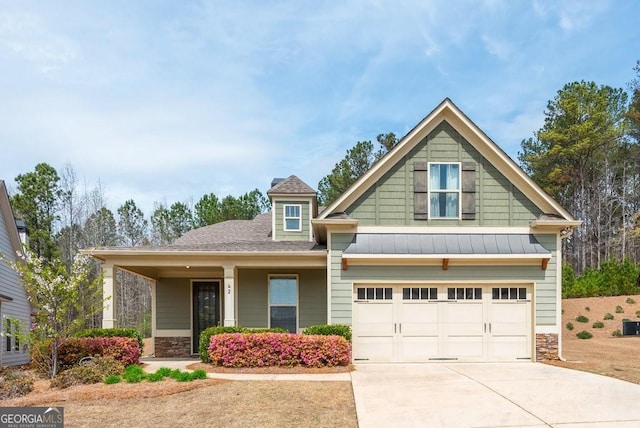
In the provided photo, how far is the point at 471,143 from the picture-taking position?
1421cm

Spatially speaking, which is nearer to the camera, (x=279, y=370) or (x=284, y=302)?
(x=279, y=370)

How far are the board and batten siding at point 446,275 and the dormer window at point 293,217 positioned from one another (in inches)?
173

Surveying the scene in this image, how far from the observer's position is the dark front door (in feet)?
56.7

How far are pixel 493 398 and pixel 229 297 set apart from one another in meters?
8.21

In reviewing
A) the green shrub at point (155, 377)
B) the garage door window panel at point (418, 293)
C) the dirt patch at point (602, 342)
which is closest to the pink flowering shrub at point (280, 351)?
the green shrub at point (155, 377)

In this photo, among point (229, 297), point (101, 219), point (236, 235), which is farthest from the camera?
point (101, 219)

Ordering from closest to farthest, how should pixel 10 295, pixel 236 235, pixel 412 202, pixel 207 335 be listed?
pixel 207 335 → pixel 412 202 → pixel 10 295 → pixel 236 235

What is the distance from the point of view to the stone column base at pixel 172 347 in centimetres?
1711

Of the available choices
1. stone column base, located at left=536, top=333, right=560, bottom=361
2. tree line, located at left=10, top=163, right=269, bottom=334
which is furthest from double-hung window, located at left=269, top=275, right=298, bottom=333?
tree line, located at left=10, top=163, right=269, bottom=334

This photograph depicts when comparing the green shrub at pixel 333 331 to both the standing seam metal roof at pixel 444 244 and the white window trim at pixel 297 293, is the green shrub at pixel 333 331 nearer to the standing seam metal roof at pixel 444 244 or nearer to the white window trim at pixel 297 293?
the standing seam metal roof at pixel 444 244

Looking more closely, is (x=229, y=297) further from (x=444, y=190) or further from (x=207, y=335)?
(x=444, y=190)

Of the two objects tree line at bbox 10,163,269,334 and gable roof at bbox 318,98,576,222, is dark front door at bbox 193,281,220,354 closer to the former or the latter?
gable roof at bbox 318,98,576,222

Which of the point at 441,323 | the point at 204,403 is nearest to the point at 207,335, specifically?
the point at 204,403

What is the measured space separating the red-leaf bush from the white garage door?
19.9 feet
